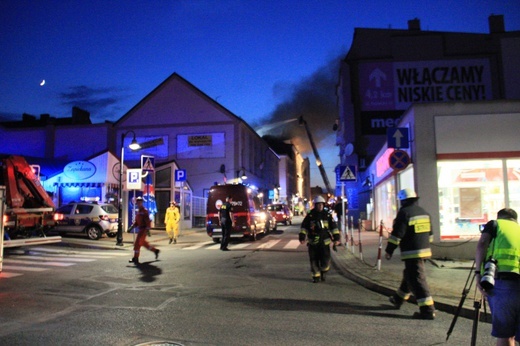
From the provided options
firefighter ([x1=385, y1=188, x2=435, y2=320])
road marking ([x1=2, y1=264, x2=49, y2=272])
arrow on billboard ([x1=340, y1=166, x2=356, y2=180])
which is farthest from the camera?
arrow on billboard ([x1=340, y1=166, x2=356, y2=180])

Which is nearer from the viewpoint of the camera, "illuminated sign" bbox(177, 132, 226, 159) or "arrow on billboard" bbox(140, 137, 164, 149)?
"arrow on billboard" bbox(140, 137, 164, 149)

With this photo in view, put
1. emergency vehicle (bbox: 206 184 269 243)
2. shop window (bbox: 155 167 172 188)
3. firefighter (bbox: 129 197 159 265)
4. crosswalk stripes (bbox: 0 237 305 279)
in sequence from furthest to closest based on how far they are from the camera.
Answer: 1. shop window (bbox: 155 167 172 188)
2. emergency vehicle (bbox: 206 184 269 243)
3. firefighter (bbox: 129 197 159 265)
4. crosswalk stripes (bbox: 0 237 305 279)

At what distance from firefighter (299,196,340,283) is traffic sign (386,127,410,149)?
13.8 feet

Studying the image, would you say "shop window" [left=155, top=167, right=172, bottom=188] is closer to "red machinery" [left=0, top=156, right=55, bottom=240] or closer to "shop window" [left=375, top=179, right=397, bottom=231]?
"red machinery" [left=0, top=156, right=55, bottom=240]

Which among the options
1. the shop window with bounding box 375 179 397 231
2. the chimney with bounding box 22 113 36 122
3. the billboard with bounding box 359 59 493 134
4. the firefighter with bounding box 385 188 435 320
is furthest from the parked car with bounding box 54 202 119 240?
the chimney with bounding box 22 113 36 122

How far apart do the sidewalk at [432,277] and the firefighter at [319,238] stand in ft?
2.82

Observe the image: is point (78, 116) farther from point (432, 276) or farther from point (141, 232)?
point (432, 276)

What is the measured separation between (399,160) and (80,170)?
1927 centimetres

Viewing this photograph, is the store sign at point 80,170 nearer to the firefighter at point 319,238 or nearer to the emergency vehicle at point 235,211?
the emergency vehicle at point 235,211

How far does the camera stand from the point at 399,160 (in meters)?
11.9

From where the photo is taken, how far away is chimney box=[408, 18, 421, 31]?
37.0 meters

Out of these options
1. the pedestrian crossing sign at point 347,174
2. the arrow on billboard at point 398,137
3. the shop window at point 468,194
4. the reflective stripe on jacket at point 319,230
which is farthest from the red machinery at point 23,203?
the shop window at point 468,194

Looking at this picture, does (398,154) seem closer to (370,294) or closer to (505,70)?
(370,294)

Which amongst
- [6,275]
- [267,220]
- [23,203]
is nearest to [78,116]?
[267,220]
